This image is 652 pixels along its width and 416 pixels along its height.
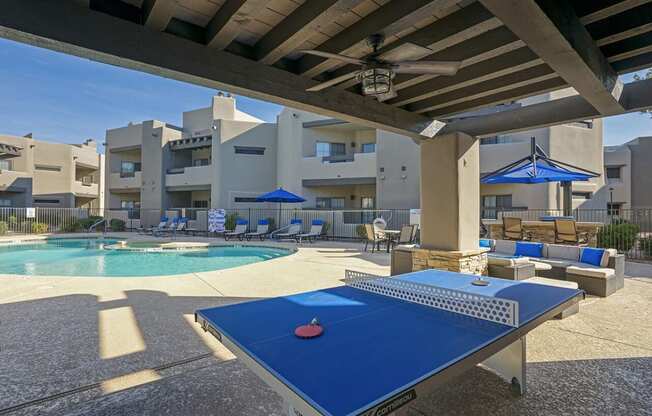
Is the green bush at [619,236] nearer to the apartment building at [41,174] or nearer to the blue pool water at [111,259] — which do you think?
the blue pool water at [111,259]

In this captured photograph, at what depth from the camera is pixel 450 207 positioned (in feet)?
19.5

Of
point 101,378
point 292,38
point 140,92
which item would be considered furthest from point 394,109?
point 140,92

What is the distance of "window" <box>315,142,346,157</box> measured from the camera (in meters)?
21.7

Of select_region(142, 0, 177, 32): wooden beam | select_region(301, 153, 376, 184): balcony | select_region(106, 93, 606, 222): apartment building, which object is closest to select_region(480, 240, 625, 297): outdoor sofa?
select_region(142, 0, 177, 32): wooden beam

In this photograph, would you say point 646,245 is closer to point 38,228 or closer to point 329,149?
point 329,149

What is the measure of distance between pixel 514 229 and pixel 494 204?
8.32 meters

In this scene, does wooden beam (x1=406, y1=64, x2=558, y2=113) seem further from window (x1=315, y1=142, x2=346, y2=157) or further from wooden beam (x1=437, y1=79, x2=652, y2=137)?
window (x1=315, y1=142, x2=346, y2=157)

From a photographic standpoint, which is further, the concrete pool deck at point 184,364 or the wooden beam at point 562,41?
the concrete pool deck at point 184,364

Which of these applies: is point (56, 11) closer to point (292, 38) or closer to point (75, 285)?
point (292, 38)

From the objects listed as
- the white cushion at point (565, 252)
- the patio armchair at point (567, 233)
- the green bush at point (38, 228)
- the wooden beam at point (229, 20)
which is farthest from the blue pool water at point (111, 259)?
the patio armchair at point (567, 233)

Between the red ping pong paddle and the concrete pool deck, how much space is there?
1017 mm

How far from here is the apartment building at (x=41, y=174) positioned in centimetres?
2692

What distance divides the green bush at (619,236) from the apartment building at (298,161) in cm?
614

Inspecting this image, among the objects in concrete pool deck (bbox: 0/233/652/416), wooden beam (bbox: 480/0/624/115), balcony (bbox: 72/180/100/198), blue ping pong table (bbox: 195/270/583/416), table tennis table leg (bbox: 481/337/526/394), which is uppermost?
balcony (bbox: 72/180/100/198)
